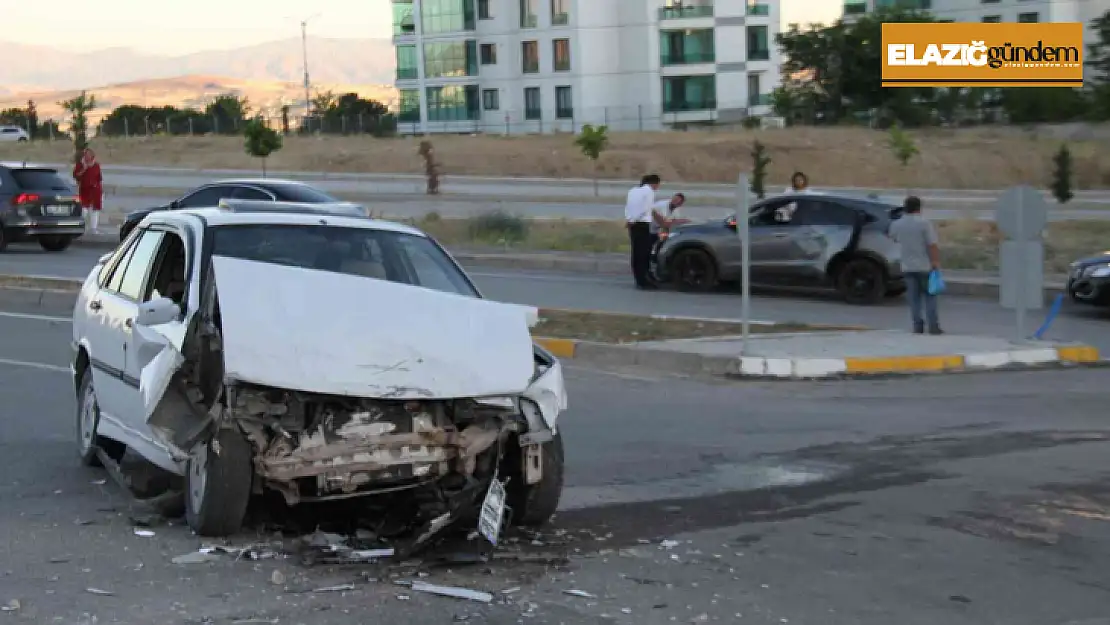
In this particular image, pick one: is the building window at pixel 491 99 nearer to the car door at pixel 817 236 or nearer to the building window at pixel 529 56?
the building window at pixel 529 56

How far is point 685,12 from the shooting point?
8962 centimetres

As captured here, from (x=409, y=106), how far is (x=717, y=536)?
89.8 metres

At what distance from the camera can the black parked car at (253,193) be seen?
77.4ft

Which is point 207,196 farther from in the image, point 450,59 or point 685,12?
point 450,59

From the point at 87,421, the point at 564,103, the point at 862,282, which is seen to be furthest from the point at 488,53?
the point at 87,421

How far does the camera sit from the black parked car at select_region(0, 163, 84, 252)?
88.6 feet

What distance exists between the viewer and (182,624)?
5.89 meters

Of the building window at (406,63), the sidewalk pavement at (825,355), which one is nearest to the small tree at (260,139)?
the sidewalk pavement at (825,355)

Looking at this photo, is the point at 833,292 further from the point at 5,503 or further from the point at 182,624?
the point at 182,624

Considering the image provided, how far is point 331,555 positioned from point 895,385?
8.15m

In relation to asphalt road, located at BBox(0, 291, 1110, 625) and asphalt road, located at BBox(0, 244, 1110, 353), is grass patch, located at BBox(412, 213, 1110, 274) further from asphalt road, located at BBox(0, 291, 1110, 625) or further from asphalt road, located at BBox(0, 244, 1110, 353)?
asphalt road, located at BBox(0, 291, 1110, 625)

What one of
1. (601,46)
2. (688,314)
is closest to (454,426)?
(688,314)

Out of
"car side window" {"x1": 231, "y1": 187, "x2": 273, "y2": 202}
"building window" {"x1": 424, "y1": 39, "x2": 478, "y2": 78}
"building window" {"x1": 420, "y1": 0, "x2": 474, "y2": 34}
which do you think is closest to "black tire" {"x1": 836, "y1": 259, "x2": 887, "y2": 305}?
"car side window" {"x1": 231, "y1": 187, "x2": 273, "y2": 202}

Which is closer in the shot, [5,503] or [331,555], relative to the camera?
[331,555]
